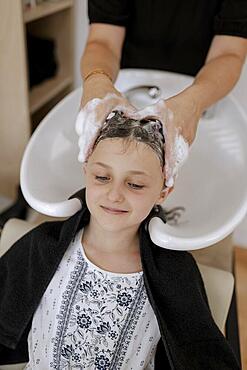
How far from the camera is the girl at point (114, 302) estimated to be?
2.96 feet

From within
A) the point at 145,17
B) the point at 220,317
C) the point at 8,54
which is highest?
the point at 145,17

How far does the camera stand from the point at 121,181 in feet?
2.63

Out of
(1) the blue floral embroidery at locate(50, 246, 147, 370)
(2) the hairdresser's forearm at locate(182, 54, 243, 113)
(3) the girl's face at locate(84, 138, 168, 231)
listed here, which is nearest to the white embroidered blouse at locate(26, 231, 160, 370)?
(1) the blue floral embroidery at locate(50, 246, 147, 370)

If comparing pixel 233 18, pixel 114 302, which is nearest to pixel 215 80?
pixel 233 18

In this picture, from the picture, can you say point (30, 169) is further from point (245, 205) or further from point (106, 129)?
point (245, 205)

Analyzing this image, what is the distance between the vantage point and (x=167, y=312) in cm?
91

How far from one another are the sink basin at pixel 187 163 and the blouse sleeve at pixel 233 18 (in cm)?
21

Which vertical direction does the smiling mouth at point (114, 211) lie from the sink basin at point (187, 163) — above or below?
above

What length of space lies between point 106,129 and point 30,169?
0.35 metres

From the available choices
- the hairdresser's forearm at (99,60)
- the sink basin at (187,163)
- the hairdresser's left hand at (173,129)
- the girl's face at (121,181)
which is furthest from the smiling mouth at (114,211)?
the hairdresser's forearm at (99,60)

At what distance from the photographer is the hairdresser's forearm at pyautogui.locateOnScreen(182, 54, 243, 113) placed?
103 cm

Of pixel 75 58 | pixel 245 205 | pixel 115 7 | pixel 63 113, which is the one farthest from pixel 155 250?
pixel 75 58

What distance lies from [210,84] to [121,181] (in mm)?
410

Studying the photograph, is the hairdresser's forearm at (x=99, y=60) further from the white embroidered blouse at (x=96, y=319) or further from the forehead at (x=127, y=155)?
the white embroidered blouse at (x=96, y=319)
